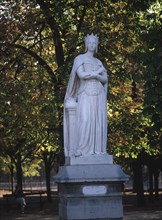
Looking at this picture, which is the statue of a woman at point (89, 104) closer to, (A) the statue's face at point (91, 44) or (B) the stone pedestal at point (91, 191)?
(A) the statue's face at point (91, 44)

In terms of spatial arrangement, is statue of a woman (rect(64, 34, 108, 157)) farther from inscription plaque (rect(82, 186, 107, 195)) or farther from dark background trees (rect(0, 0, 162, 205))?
dark background trees (rect(0, 0, 162, 205))

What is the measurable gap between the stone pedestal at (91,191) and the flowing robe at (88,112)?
39 centimetres

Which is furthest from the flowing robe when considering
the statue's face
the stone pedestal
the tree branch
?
the tree branch

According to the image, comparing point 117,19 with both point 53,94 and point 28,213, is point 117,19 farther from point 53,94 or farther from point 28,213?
point 28,213

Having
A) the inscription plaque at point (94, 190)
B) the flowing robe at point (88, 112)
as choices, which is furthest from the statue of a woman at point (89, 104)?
the inscription plaque at point (94, 190)

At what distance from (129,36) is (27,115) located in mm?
5114

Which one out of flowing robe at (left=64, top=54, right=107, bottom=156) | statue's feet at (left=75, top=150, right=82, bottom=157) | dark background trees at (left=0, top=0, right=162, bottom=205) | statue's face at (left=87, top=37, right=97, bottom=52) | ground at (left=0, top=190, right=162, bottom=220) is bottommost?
ground at (left=0, top=190, right=162, bottom=220)

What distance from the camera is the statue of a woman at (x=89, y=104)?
1052cm

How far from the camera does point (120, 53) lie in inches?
791

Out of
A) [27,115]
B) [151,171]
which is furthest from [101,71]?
[151,171]

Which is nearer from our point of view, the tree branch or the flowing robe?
the flowing robe

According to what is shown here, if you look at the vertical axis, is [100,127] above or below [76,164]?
above

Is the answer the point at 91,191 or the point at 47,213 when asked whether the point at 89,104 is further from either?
the point at 47,213

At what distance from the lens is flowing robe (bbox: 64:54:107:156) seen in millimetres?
10508
